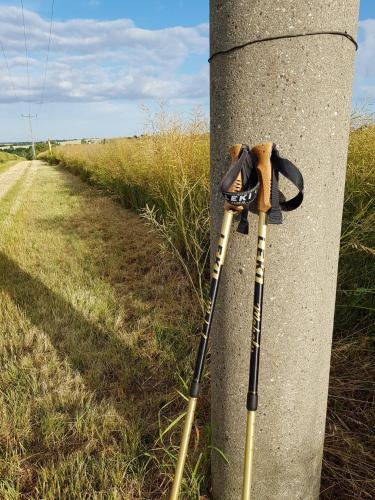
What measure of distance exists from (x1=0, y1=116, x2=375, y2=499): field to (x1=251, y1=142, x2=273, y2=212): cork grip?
86 cm

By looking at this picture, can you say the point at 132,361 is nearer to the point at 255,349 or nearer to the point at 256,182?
the point at 255,349

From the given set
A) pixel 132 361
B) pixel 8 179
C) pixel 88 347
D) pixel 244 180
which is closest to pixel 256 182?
pixel 244 180

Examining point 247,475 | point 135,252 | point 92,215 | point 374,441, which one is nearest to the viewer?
point 247,475

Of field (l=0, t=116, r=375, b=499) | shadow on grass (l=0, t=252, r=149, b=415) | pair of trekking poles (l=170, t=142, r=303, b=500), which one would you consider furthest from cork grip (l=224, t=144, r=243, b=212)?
shadow on grass (l=0, t=252, r=149, b=415)

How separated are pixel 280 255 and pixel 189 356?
4.70ft

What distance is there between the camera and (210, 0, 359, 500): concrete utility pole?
0.95 meters

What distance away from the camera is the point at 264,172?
98cm

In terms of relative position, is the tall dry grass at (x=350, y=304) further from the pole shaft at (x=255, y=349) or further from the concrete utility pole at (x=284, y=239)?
the pole shaft at (x=255, y=349)

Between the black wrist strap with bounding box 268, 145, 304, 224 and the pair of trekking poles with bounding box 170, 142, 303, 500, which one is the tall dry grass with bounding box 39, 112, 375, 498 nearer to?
the pair of trekking poles with bounding box 170, 142, 303, 500

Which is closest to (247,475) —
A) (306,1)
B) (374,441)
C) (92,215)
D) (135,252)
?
(374,441)

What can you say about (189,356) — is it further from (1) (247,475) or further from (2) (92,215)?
(2) (92,215)

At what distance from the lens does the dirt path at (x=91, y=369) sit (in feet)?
5.16

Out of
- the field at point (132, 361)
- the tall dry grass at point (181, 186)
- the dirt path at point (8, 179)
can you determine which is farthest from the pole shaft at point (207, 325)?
the dirt path at point (8, 179)

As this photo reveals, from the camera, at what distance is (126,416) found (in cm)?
190
